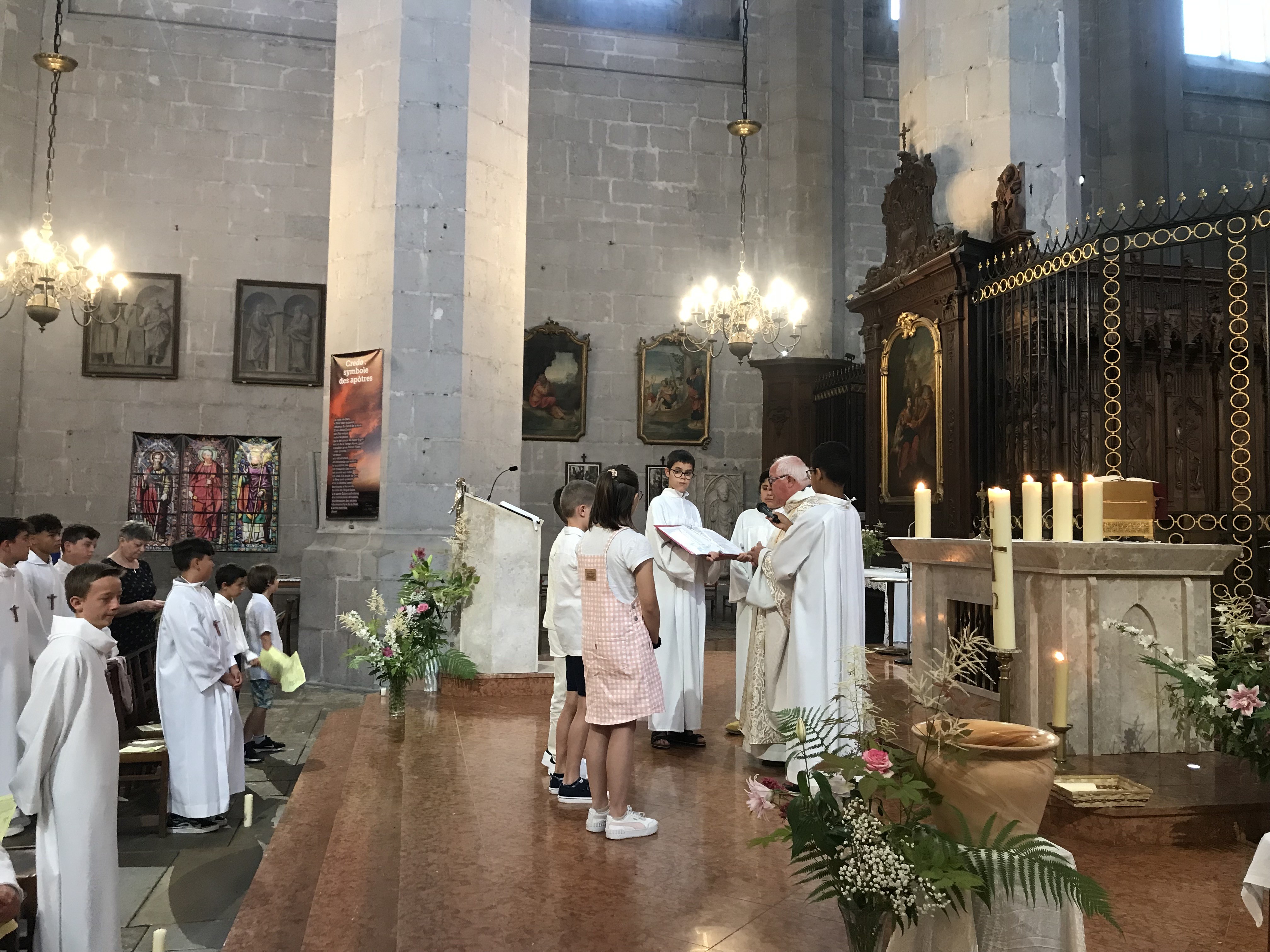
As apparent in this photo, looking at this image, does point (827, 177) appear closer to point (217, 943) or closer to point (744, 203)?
point (744, 203)

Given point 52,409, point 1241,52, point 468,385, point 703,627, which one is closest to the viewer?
point 703,627

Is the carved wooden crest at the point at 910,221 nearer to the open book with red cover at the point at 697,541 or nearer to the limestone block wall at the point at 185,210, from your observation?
the open book with red cover at the point at 697,541

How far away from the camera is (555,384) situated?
1466 cm

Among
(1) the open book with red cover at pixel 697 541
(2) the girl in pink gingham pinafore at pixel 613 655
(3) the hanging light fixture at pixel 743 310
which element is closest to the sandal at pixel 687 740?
(1) the open book with red cover at pixel 697 541

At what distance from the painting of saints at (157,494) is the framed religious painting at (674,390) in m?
6.61

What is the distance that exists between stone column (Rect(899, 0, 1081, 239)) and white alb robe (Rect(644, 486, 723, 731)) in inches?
193

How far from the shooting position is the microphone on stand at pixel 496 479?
9.63 m

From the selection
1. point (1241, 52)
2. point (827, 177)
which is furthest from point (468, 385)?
point (1241, 52)

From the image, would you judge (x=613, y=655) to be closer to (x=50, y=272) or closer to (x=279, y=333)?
(x=50, y=272)

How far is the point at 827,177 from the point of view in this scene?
1480 centimetres

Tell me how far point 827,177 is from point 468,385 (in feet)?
25.5

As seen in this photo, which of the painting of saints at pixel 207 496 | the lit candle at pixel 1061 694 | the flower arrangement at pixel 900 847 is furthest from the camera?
the painting of saints at pixel 207 496

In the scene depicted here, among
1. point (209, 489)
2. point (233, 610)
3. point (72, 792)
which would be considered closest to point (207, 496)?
point (209, 489)

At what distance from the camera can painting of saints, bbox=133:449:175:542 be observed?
43.9ft
